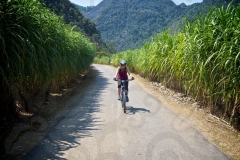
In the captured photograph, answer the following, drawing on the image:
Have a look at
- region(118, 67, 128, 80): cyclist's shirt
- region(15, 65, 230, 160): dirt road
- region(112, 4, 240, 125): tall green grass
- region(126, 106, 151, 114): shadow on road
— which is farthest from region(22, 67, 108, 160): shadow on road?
region(112, 4, 240, 125): tall green grass

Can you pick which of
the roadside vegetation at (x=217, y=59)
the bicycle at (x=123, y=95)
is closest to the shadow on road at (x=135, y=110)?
the bicycle at (x=123, y=95)

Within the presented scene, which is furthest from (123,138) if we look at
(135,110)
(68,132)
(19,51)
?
(19,51)

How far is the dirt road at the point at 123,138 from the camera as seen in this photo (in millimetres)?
3391

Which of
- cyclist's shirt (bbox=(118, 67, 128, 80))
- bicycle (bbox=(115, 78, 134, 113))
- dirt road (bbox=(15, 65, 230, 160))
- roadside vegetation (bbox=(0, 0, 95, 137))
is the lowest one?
dirt road (bbox=(15, 65, 230, 160))

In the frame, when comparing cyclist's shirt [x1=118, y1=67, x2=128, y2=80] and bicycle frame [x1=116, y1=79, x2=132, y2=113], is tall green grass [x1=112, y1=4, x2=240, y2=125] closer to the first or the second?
cyclist's shirt [x1=118, y1=67, x2=128, y2=80]

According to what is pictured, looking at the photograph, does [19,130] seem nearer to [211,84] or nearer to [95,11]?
[211,84]

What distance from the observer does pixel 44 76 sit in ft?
18.4

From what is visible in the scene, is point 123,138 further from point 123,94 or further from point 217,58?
point 217,58

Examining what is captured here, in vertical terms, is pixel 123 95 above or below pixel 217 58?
below

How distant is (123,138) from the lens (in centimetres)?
403

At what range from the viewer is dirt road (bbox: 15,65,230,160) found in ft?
11.1

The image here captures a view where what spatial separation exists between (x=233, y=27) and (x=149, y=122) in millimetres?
2988

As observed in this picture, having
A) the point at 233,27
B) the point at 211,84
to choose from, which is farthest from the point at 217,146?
the point at 233,27

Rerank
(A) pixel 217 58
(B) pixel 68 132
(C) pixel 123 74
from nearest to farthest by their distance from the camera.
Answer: (B) pixel 68 132
(A) pixel 217 58
(C) pixel 123 74
